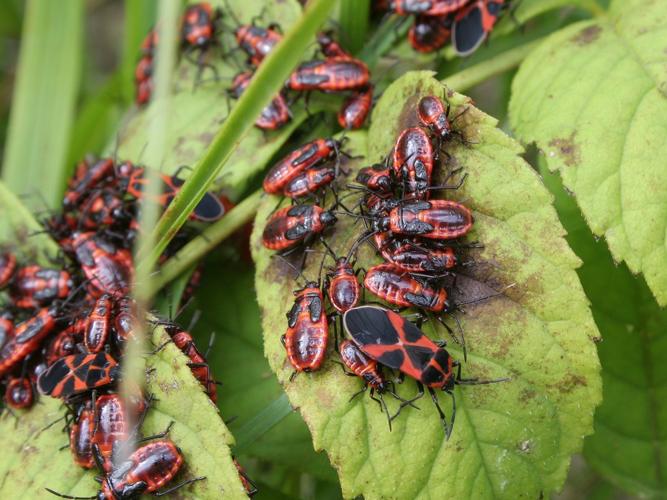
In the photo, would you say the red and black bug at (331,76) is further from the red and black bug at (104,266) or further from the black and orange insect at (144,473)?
the black and orange insect at (144,473)

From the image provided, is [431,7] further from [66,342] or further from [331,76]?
[66,342]

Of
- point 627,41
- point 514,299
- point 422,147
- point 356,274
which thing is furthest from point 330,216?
point 627,41

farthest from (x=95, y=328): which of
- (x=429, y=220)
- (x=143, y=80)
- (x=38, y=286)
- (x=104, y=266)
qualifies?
(x=143, y=80)

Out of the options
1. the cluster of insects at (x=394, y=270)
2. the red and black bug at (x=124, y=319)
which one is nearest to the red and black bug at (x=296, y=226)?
the cluster of insects at (x=394, y=270)

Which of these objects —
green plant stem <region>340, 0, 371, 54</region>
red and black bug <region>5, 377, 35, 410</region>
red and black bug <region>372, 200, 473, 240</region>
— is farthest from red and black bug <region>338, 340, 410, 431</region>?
green plant stem <region>340, 0, 371, 54</region>

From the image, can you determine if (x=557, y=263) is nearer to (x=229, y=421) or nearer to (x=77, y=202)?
(x=229, y=421)

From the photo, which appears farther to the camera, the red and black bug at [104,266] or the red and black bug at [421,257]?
the red and black bug at [104,266]

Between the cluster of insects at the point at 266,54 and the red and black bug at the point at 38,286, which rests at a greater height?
the cluster of insects at the point at 266,54
